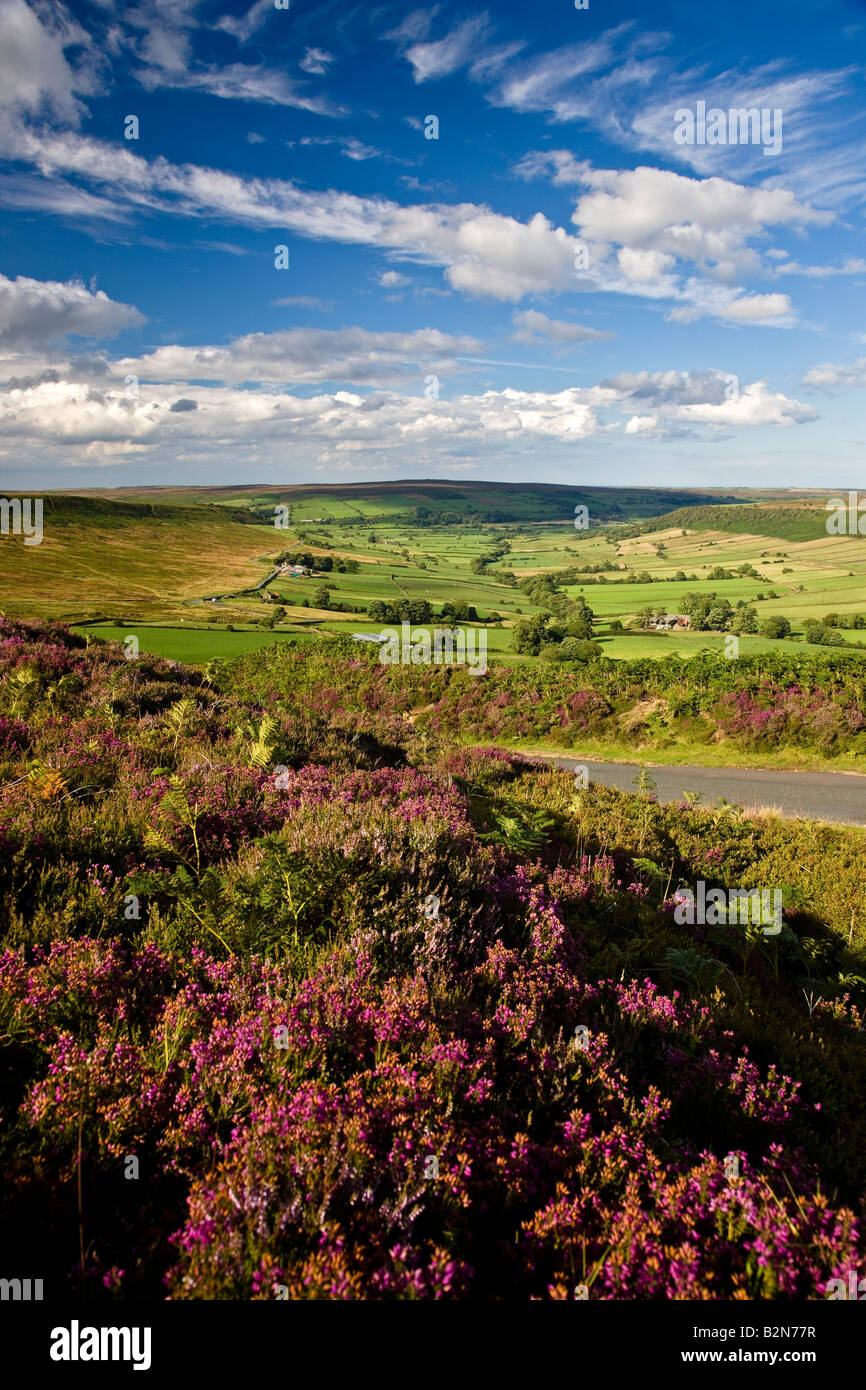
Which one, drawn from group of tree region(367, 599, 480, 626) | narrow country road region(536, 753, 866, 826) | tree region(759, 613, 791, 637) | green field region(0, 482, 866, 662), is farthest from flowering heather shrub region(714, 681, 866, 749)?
group of tree region(367, 599, 480, 626)

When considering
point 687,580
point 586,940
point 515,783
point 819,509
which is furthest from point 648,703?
point 819,509

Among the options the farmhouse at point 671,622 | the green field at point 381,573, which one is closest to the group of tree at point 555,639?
the green field at point 381,573

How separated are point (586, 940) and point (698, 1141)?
220 centimetres

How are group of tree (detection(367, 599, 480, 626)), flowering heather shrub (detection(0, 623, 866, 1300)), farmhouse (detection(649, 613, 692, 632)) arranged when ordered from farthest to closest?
1. group of tree (detection(367, 599, 480, 626))
2. farmhouse (detection(649, 613, 692, 632))
3. flowering heather shrub (detection(0, 623, 866, 1300))

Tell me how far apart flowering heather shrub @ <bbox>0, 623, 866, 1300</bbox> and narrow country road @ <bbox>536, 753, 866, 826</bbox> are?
9664 mm

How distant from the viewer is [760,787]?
17094mm

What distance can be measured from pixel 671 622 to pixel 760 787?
3535cm

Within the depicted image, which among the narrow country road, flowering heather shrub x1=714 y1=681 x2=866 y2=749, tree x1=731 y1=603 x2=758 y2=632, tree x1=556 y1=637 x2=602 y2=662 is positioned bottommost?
the narrow country road

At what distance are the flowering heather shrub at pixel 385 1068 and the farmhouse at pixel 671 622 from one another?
4559cm

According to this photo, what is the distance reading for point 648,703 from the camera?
2317 centimetres

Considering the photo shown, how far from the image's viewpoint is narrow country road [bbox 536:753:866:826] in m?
15.0

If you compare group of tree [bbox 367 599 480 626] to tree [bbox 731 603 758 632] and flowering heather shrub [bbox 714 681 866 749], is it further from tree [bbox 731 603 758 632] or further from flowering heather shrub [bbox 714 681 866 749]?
flowering heather shrub [bbox 714 681 866 749]

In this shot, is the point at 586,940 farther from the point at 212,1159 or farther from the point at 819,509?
the point at 819,509

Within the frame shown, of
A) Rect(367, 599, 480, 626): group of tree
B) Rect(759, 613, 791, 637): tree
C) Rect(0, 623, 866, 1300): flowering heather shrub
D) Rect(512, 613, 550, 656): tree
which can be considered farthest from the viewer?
Rect(367, 599, 480, 626): group of tree
